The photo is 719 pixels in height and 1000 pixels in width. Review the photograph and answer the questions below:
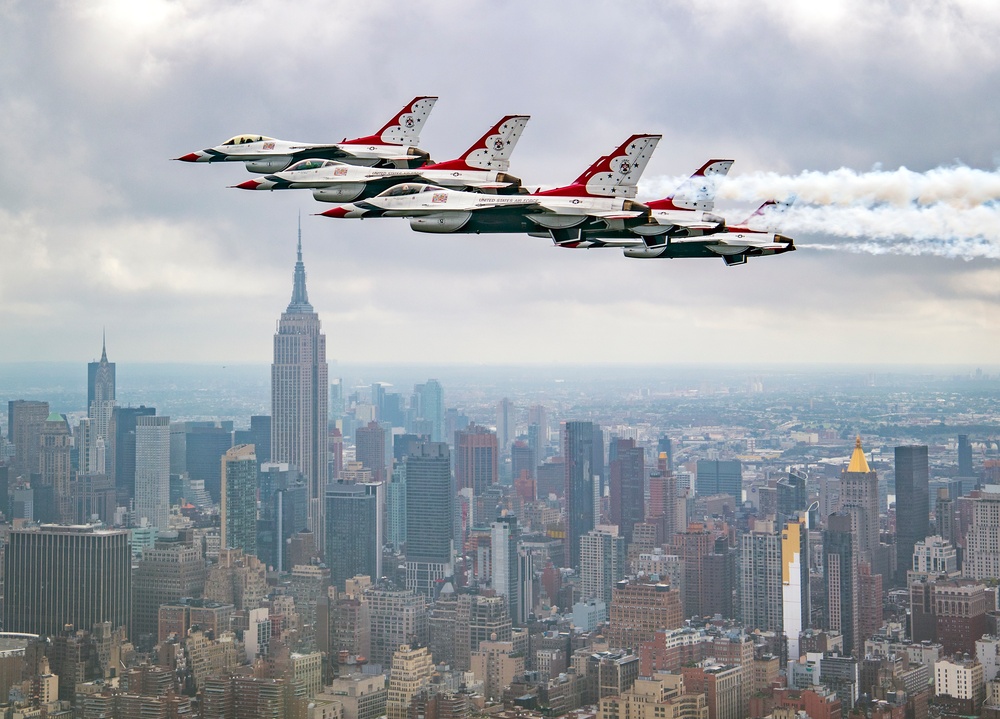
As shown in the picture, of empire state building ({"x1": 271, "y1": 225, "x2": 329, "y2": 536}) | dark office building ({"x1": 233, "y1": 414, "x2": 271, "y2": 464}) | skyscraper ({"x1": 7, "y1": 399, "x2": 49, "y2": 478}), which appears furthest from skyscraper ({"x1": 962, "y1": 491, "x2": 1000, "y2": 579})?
skyscraper ({"x1": 7, "y1": 399, "x2": 49, "y2": 478})

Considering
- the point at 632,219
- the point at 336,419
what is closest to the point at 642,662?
the point at 632,219

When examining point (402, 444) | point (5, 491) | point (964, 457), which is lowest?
point (5, 491)

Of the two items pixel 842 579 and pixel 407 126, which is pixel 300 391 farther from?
pixel 407 126

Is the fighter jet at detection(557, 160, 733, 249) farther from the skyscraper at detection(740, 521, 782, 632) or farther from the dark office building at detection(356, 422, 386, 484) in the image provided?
the dark office building at detection(356, 422, 386, 484)

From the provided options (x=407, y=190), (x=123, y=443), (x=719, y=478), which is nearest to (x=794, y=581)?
(x=719, y=478)

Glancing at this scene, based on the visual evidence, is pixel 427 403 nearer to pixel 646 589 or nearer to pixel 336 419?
pixel 336 419

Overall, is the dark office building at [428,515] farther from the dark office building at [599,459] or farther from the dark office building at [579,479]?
the dark office building at [599,459]

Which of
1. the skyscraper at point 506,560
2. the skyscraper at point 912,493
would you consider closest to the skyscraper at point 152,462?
the skyscraper at point 506,560
